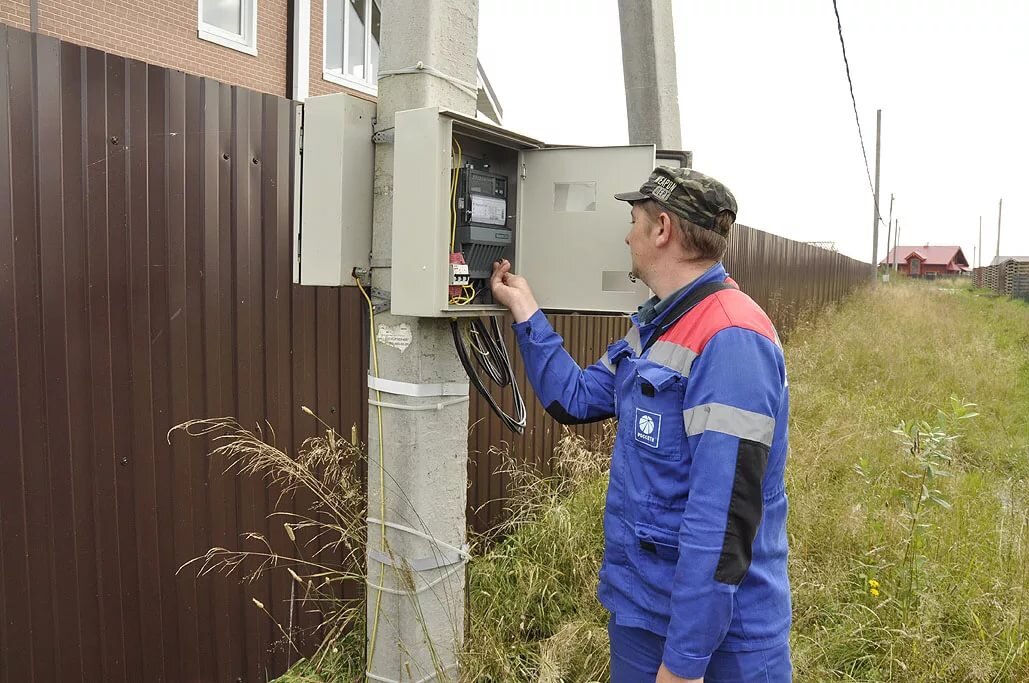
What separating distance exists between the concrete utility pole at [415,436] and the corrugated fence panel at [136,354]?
113 centimetres

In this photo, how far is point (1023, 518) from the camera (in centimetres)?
454

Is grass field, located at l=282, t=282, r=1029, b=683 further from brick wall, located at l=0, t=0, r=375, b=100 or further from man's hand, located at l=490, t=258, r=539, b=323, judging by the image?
brick wall, located at l=0, t=0, r=375, b=100

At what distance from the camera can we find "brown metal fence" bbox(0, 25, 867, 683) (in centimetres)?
251

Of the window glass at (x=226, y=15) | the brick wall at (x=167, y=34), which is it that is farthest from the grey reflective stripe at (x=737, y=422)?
the window glass at (x=226, y=15)

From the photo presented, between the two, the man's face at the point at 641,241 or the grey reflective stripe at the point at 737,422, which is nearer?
the grey reflective stripe at the point at 737,422

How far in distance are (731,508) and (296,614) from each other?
7.92 feet

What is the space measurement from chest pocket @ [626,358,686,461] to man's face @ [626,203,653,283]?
A: 297 mm

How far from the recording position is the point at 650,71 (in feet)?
12.6

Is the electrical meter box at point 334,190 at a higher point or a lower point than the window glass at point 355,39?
lower

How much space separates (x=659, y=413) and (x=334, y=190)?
40.5 inches

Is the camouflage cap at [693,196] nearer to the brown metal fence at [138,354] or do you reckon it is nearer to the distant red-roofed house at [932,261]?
the brown metal fence at [138,354]

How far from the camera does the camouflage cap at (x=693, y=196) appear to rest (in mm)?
1945

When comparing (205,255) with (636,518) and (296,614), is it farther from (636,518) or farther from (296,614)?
(636,518)

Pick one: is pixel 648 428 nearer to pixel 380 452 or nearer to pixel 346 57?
pixel 380 452
